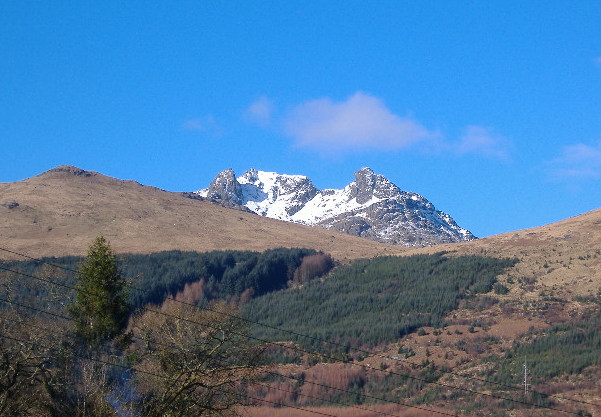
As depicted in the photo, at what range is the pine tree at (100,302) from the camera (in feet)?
145

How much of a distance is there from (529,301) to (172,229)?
88.1 metres

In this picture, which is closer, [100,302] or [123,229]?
[100,302]

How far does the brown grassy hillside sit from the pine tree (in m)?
97.6

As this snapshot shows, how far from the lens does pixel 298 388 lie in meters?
85.4

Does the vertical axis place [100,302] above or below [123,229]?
below

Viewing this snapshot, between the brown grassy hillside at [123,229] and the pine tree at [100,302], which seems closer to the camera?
the pine tree at [100,302]

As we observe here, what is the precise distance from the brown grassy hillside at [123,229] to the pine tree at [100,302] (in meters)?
97.6

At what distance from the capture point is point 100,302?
147 ft

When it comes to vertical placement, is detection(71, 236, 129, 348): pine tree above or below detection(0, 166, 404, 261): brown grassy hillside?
below

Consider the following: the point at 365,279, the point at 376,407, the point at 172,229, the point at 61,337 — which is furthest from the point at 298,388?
the point at 172,229

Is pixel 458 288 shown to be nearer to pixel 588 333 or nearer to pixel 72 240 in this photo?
pixel 588 333

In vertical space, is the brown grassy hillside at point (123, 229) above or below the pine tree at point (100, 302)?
above

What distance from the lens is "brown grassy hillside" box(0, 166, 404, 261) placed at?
15412 centimetres

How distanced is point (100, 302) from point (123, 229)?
126 m
